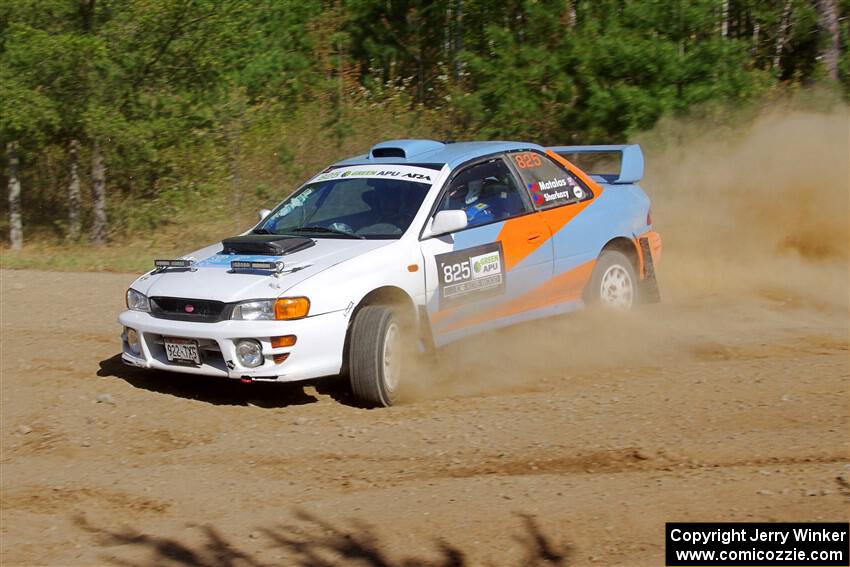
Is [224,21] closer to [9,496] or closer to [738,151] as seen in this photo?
[738,151]

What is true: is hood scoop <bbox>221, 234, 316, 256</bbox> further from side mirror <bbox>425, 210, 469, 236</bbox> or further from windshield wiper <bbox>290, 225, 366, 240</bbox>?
side mirror <bbox>425, 210, 469, 236</bbox>

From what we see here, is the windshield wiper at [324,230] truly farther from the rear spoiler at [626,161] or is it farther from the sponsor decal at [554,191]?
the rear spoiler at [626,161]

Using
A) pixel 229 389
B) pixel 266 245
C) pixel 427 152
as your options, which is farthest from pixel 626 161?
pixel 229 389

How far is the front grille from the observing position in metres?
6.52

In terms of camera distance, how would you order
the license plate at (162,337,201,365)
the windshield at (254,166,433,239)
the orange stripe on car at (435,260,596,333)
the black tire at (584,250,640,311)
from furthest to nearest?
1. the black tire at (584,250,640,311)
2. the orange stripe on car at (435,260,596,333)
3. the windshield at (254,166,433,239)
4. the license plate at (162,337,201,365)

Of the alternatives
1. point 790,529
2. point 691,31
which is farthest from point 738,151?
point 790,529

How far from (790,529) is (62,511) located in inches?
136

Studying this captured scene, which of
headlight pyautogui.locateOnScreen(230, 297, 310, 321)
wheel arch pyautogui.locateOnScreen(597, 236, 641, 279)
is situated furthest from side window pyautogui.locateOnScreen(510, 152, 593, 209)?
headlight pyautogui.locateOnScreen(230, 297, 310, 321)

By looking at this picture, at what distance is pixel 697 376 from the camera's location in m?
7.13

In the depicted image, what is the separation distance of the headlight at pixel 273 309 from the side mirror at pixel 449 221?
1.19 meters

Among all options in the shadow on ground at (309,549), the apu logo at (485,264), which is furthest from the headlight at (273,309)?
the shadow on ground at (309,549)

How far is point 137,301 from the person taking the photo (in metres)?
7.05

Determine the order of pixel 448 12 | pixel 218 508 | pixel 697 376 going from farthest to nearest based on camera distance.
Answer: pixel 448 12, pixel 697 376, pixel 218 508

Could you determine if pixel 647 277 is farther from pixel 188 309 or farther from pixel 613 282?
pixel 188 309
